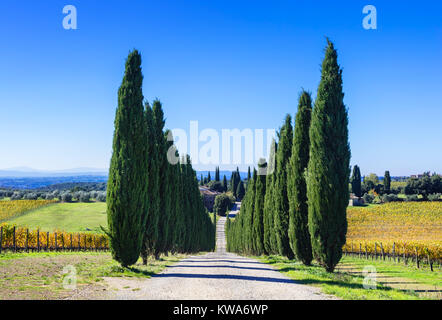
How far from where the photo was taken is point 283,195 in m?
20.0

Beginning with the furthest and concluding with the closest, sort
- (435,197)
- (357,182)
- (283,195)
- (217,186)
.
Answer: (217,186) → (357,182) → (435,197) → (283,195)

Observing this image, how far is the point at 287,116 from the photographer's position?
831 inches

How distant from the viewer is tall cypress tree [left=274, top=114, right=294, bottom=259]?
1980cm

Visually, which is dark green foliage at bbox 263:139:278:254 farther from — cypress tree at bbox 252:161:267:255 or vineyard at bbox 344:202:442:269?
vineyard at bbox 344:202:442:269

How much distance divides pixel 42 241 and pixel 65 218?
1389 inches

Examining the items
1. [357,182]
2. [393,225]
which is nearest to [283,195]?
[393,225]

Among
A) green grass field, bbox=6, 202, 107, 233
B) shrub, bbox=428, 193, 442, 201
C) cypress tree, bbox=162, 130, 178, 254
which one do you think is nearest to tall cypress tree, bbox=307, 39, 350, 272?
cypress tree, bbox=162, 130, 178, 254

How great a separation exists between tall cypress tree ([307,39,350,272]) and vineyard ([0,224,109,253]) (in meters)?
18.5

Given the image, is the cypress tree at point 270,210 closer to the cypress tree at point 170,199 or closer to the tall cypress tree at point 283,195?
the tall cypress tree at point 283,195

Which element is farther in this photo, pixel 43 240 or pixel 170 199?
pixel 43 240

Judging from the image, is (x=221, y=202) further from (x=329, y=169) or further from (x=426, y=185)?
(x=329, y=169)
